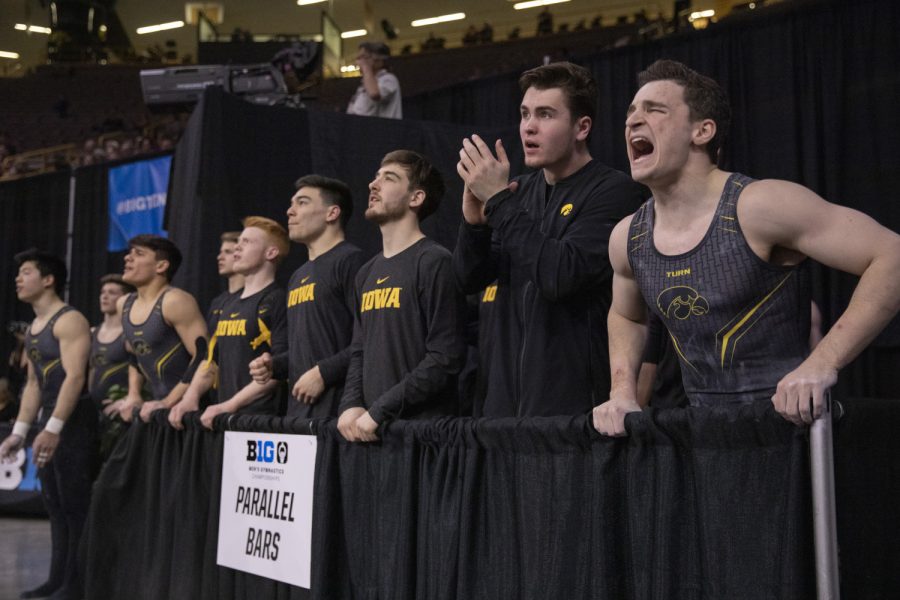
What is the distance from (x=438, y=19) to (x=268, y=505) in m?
18.5

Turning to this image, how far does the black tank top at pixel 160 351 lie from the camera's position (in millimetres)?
5207

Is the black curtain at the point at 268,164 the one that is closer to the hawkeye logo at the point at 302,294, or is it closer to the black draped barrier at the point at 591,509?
the hawkeye logo at the point at 302,294

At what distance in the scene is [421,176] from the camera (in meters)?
3.58

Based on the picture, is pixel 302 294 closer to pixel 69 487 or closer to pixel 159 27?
pixel 69 487

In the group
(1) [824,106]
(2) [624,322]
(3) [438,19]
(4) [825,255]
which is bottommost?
(2) [624,322]

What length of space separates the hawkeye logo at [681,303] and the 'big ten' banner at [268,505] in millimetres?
1392

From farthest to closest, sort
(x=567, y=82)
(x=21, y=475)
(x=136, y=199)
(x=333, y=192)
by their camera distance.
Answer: (x=136, y=199) < (x=21, y=475) < (x=333, y=192) < (x=567, y=82)

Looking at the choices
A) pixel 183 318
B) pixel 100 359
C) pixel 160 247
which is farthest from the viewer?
pixel 100 359

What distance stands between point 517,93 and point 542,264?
6630 mm

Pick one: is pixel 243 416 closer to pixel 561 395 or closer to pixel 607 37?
pixel 561 395

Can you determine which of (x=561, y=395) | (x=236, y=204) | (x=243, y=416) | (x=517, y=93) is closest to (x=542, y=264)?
(x=561, y=395)

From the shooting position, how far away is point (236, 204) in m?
6.41

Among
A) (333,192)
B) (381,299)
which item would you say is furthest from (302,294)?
(381,299)

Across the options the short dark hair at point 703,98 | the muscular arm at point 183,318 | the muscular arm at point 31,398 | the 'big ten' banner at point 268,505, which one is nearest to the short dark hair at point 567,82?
the short dark hair at point 703,98
